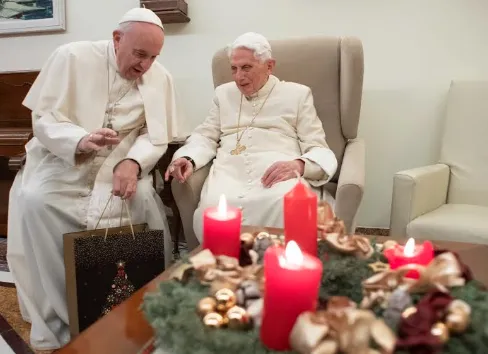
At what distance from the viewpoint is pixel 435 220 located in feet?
5.52

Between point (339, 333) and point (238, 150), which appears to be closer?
point (339, 333)

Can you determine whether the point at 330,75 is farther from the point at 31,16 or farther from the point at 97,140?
the point at 31,16

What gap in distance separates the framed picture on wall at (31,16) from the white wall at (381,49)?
197 millimetres

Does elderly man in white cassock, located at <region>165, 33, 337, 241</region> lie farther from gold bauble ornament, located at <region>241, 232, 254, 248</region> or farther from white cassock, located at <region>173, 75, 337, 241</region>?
gold bauble ornament, located at <region>241, 232, 254, 248</region>

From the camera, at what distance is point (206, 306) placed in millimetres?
687

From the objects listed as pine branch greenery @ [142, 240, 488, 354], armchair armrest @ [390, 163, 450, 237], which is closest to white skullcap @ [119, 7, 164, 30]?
armchair armrest @ [390, 163, 450, 237]

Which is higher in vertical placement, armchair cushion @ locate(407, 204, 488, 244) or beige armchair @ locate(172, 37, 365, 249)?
beige armchair @ locate(172, 37, 365, 249)

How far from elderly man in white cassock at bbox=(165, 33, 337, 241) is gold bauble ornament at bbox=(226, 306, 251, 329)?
105 cm

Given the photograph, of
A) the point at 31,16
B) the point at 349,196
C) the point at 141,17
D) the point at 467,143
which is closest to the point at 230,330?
the point at 349,196

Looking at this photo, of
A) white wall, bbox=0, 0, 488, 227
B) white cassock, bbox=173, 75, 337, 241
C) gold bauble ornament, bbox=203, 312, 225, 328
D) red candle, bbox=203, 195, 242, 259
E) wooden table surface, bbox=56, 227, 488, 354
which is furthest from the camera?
white wall, bbox=0, 0, 488, 227

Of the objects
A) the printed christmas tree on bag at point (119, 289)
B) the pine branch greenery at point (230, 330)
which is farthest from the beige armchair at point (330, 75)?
the pine branch greenery at point (230, 330)

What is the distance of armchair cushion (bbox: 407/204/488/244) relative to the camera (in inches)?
61.7

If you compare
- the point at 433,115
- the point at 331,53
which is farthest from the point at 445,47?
the point at 331,53

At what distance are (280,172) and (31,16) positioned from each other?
7.28 feet
